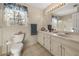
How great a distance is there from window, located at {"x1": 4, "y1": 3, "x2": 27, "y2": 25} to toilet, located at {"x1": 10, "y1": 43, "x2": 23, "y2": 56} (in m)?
0.37

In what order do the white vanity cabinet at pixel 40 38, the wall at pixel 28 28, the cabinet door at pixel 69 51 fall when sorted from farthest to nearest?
the white vanity cabinet at pixel 40 38
the wall at pixel 28 28
the cabinet door at pixel 69 51

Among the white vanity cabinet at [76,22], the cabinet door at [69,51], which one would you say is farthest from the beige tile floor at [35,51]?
the white vanity cabinet at [76,22]

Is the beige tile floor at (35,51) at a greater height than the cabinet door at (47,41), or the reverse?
the cabinet door at (47,41)

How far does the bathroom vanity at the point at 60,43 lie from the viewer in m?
1.27

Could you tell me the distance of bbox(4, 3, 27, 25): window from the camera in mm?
1358

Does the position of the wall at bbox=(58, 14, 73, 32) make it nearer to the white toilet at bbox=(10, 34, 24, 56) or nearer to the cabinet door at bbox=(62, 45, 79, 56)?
the cabinet door at bbox=(62, 45, 79, 56)

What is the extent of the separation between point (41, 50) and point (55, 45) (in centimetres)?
26

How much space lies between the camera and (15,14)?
1.41 meters

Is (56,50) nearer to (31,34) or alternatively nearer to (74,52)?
(74,52)

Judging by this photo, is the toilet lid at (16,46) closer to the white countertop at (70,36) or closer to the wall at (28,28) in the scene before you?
the wall at (28,28)

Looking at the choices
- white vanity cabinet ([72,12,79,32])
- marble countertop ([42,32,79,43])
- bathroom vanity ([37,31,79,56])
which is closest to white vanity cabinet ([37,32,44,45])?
bathroom vanity ([37,31,79,56])

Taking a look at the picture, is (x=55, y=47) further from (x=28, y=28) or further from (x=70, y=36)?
(x=28, y=28)

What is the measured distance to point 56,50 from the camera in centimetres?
146

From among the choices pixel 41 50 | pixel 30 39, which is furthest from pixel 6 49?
pixel 41 50
